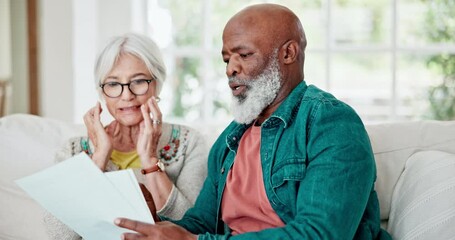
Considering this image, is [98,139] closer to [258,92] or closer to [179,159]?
[179,159]

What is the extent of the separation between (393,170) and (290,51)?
1.91 ft

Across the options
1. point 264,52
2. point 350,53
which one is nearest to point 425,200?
point 264,52

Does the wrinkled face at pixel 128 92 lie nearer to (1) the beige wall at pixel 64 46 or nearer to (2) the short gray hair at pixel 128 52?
(2) the short gray hair at pixel 128 52

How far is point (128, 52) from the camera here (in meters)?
2.24

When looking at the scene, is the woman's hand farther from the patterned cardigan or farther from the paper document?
the paper document

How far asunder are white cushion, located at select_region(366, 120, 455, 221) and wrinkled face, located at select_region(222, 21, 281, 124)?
0.51m

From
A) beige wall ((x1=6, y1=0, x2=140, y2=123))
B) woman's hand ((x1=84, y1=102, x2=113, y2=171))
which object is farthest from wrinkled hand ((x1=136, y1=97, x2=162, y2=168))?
beige wall ((x1=6, y1=0, x2=140, y2=123))

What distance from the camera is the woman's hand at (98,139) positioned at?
7.14 ft

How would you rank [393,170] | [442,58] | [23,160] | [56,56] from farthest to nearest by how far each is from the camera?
1. [442,58]
2. [56,56]
3. [23,160]
4. [393,170]

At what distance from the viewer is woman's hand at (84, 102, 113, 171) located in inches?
85.7

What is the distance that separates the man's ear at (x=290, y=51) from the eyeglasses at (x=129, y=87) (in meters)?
0.60

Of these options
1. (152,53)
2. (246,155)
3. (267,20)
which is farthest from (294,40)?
(152,53)

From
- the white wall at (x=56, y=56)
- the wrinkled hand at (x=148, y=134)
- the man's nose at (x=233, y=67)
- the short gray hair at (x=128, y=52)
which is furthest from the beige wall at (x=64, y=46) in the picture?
the man's nose at (x=233, y=67)

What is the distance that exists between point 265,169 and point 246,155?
0.14 metres
